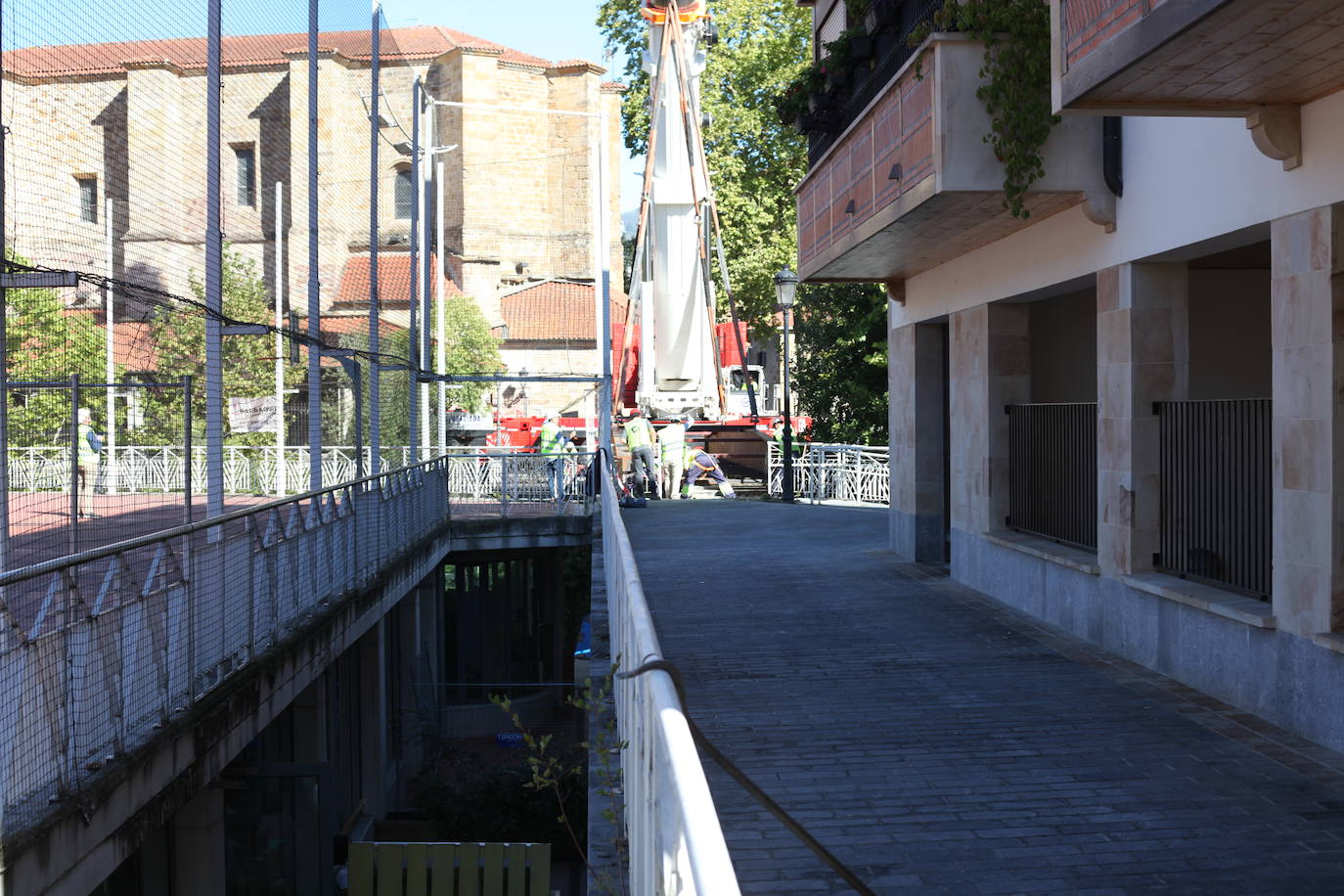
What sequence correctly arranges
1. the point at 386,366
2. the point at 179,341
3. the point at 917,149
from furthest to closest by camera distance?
the point at 386,366 → the point at 179,341 → the point at 917,149

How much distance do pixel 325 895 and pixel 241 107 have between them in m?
6.76

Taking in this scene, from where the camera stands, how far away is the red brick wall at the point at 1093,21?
21.3 feet

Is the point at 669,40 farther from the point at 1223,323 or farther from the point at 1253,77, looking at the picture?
the point at 1253,77

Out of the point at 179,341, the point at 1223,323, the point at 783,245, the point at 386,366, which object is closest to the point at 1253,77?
the point at 1223,323

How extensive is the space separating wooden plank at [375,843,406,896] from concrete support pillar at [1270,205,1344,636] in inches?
315

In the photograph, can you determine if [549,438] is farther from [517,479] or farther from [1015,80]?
[1015,80]

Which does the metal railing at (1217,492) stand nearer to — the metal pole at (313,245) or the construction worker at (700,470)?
the metal pole at (313,245)

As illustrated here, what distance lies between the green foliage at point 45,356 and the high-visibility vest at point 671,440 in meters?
15.5

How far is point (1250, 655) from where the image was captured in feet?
25.5

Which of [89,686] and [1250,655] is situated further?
[1250,655]

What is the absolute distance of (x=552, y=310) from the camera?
2360 inches

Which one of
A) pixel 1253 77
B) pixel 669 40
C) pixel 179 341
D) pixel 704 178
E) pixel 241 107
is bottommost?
pixel 179 341

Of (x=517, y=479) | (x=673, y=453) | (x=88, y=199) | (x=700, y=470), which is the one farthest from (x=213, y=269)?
(x=700, y=470)

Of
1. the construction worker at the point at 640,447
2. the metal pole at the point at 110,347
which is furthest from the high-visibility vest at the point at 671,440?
the metal pole at the point at 110,347
